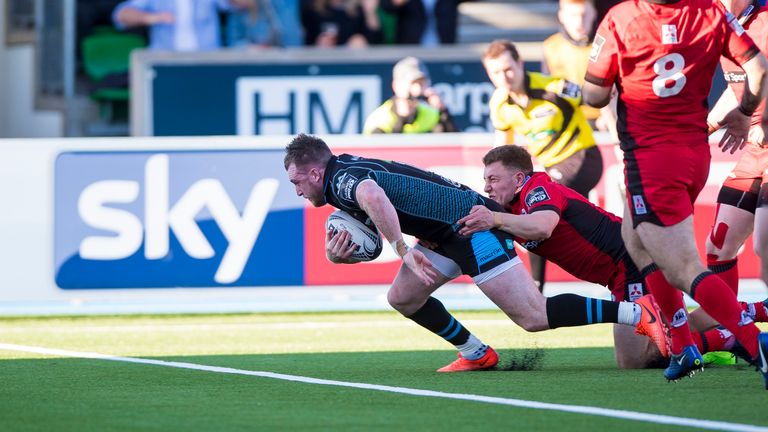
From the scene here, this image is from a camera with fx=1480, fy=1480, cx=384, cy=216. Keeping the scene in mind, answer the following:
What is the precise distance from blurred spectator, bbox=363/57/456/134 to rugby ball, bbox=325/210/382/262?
562cm

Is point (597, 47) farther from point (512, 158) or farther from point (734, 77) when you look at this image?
point (512, 158)

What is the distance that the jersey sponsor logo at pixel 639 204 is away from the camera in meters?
6.93

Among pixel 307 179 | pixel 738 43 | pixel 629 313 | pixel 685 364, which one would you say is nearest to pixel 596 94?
pixel 738 43

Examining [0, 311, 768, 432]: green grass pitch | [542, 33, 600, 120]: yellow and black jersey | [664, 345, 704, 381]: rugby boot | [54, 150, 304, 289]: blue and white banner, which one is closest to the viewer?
[0, 311, 768, 432]: green grass pitch

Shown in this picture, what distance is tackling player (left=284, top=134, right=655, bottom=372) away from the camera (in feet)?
24.6

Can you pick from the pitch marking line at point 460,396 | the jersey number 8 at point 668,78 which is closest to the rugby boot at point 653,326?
the pitch marking line at point 460,396

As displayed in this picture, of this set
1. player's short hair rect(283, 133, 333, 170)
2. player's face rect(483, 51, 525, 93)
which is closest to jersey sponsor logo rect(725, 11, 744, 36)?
player's short hair rect(283, 133, 333, 170)

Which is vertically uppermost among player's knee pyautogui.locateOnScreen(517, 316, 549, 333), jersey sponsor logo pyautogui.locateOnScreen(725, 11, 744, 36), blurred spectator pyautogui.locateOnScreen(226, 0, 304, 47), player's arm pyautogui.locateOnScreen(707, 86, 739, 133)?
blurred spectator pyautogui.locateOnScreen(226, 0, 304, 47)

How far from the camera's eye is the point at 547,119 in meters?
11.4

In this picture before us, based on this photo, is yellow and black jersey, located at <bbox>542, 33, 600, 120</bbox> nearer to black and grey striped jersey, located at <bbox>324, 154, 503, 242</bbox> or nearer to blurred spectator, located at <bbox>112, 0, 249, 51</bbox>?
blurred spectator, located at <bbox>112, 0, 249, 51</bbox>

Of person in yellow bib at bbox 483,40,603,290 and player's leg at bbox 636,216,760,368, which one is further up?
person in yellow bib at bbox 483,40,603,290

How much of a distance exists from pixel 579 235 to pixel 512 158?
0.56m

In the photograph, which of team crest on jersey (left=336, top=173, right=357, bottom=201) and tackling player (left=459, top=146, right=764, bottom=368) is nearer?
team crest on jersey (left=336, top=173, right=357, bottom=201)

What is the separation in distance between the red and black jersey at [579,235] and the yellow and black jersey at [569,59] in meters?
5.31
